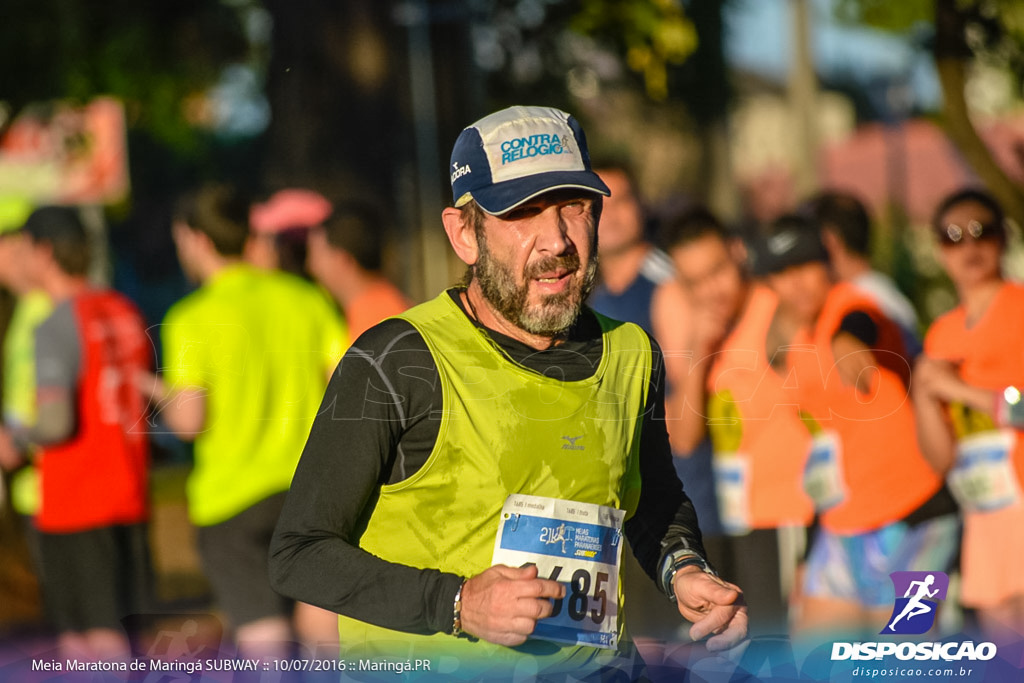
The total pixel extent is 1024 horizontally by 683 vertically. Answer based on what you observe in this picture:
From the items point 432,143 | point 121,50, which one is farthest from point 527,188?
point 121,50

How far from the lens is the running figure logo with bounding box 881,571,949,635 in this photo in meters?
3.36

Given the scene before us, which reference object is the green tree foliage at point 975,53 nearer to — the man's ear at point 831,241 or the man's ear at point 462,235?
the man's ear at point 831,241

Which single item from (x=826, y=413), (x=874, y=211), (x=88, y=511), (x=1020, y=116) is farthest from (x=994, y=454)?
(x=874, y=211)

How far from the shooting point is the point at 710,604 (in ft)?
7.48

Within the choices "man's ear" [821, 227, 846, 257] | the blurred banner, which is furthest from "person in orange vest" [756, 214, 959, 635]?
the blurred banner

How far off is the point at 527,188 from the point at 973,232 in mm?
2616

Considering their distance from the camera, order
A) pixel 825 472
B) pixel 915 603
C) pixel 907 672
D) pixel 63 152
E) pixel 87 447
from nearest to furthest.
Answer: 1. pixel 907 672
2. pixel 915 603
3. pixel 825 472
4. pixel 87 447
5. pixel 63 152

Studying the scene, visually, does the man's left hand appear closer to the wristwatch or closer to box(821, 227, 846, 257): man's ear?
the wristwatch

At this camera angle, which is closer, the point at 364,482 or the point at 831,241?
the point at 364,482

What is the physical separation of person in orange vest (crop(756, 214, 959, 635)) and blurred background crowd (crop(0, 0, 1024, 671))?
0.18 metres

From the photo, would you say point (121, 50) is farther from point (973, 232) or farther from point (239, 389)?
point (973, 232)

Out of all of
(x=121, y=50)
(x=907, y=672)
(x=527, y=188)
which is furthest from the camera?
(x=121, y=50)

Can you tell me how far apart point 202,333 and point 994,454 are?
247 centimetres

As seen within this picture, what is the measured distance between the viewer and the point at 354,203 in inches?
192
